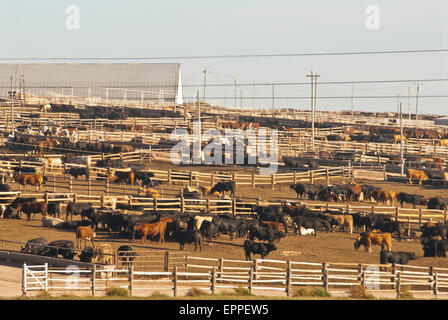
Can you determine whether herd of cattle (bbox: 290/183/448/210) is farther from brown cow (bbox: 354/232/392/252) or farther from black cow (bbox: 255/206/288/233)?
brown cow (bbox: 354/232/392/252)

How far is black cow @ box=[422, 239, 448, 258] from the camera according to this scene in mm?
34656

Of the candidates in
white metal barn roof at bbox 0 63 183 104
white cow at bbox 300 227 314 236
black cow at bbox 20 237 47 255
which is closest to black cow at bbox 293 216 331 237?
white cow at bbox 300 227 314 236

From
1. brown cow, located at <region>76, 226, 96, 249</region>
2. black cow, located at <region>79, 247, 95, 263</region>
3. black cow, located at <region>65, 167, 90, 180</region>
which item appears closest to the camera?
black cow, located at <region>79, 247, 95, 263</region>

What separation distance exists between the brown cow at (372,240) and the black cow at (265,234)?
10.8 feet

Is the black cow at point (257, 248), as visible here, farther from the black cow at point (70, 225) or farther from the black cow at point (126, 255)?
the black cow at point (70, 225)

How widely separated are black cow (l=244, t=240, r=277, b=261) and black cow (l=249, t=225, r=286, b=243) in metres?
2.66

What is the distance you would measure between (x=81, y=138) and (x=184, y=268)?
42893 mm

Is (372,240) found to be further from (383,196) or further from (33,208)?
(33,208)

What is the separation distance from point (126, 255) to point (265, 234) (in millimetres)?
7078

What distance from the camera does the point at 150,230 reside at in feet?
116

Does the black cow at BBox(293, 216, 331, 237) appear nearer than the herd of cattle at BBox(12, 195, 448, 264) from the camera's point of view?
No

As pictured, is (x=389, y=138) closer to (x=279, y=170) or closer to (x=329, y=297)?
(x=279, y=170)

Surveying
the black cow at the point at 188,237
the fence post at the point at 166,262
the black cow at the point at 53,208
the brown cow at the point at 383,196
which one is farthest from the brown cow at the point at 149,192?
the fence post at the point at 166,262

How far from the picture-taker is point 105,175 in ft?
170
